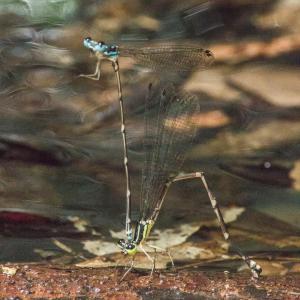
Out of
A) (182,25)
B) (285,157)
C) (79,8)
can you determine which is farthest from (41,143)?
(285,157)

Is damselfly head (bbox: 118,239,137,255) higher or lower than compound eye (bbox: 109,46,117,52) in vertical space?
lower

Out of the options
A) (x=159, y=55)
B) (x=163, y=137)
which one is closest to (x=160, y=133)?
(x=163, y=137)

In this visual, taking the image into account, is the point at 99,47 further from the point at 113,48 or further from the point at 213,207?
the point at 213,207

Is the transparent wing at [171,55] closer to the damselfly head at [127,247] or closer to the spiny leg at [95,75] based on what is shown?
the spiny leg at [95,75]

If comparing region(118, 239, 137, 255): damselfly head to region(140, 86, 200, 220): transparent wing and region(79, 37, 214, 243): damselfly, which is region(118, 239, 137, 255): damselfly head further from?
region(79, 37, 214, 243): damselfly

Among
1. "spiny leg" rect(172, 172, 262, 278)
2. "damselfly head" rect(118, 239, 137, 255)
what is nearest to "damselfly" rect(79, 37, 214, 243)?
"spiny leg" rect(172, 172, 262, 278)

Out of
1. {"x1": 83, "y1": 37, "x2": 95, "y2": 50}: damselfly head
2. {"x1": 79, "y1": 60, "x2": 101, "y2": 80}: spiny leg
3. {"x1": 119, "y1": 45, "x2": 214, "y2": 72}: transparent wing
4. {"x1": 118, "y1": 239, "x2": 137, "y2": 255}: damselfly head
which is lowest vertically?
{"x1": 118, "y1": 239, "x2": 137, "y2": 255}: damselfly head

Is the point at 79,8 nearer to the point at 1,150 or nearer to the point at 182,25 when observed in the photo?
the point at 182,25

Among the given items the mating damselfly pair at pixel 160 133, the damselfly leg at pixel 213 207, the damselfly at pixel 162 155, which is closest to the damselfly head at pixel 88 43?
the mating damselfly pair at pixel 160 133
